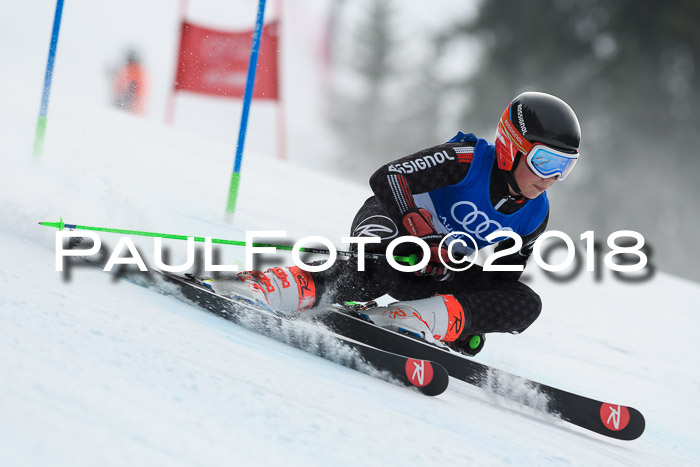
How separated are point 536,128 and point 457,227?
488 millimetres

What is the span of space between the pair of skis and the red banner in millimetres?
5880

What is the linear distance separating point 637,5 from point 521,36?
11.9 feet

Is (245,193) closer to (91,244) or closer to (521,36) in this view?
(91,244)

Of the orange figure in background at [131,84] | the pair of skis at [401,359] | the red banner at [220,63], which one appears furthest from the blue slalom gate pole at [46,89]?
the orange figure in background at [131,84]

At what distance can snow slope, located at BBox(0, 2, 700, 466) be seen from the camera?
Answer: 4.37 feet

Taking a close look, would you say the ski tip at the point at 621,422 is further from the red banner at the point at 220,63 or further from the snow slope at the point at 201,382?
the red banner at the point at 220,63

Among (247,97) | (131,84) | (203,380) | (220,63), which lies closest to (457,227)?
(203,380)

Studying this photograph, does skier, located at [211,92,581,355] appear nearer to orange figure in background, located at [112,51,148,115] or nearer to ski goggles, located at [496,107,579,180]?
ski goggles, located at [496,107,579,180]

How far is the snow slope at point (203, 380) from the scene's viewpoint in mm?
1333

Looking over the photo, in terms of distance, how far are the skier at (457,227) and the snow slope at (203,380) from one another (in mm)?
268

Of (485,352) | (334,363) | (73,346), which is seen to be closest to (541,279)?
(485,352)

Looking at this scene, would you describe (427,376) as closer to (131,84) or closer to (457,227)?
(457,227)

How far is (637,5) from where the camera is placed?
2298cm

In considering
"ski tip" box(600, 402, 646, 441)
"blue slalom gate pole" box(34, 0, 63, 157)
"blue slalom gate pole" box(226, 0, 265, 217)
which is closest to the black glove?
"ski tip" box(600, 402, 646, 441)
